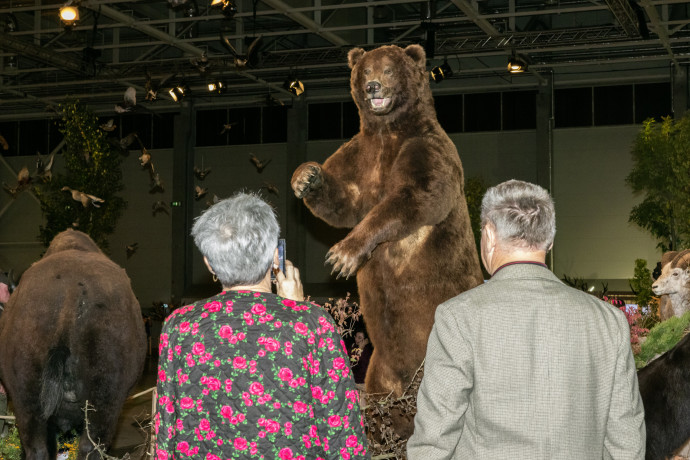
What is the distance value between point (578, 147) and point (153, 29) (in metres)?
9.20

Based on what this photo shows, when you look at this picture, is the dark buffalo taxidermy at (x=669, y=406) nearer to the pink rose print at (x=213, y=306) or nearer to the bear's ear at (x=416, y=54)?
the bear's ear at (x=416, y=54)

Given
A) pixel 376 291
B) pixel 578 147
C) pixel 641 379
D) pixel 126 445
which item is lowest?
pixel 126 445

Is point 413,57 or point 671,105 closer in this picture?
point 413,57

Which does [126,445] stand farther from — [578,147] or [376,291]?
[578,147]

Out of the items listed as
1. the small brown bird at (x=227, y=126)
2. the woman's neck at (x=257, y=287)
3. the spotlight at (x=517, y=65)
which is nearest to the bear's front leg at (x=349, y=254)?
the woman's neck at (x=257, y=287)

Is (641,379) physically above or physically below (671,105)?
below

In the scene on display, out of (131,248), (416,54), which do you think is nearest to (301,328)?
(416,54)

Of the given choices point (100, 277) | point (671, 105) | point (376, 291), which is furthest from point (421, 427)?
point (671, 105)

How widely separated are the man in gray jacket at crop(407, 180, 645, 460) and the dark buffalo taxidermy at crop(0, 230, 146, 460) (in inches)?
98.4

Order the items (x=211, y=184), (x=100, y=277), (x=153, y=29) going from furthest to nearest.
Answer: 1. (x=211, y=184)
2. (x=153, y=29)
3. (x=100, y=277)

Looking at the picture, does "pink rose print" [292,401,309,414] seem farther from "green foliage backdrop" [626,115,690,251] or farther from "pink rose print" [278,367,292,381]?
"green foliage backdrop" [626,115,690,251]

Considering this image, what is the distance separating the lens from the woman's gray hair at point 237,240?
2014 mm

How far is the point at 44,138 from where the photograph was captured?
21688 mm

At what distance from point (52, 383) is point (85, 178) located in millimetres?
11602
